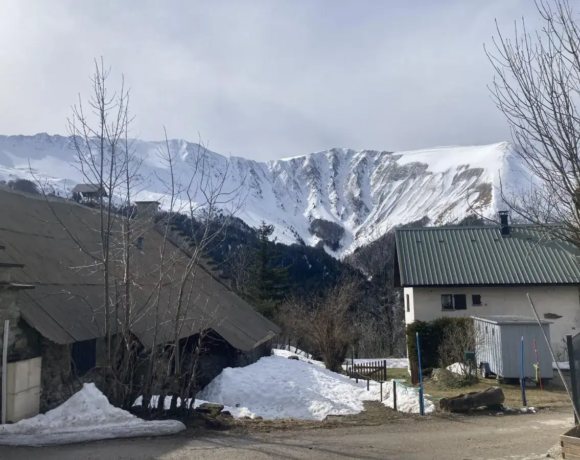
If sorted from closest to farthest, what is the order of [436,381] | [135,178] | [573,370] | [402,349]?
[573,370]
[135,178]
[436,381]
[402,349]

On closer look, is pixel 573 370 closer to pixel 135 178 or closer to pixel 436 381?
pixel 135 178

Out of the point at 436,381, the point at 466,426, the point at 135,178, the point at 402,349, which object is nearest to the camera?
the point at 466,426

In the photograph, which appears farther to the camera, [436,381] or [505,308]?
[505,308]

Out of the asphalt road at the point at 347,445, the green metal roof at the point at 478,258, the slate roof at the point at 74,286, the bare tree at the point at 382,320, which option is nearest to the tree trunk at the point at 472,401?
the asphalt road at the point at 347,445

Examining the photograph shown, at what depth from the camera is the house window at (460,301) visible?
92.9ft

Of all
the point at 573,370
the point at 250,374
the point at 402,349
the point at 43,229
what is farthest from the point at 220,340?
the point at 402,349

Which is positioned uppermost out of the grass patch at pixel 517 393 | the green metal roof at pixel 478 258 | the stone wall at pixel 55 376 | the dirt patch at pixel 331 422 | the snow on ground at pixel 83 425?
the green metal roof at pixel 478 258

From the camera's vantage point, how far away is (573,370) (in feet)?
26.7

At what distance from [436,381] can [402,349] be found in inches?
1187

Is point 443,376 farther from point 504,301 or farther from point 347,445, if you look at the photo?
point 347,445

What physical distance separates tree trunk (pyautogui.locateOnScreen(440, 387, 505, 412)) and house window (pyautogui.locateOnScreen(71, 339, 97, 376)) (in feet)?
26.8

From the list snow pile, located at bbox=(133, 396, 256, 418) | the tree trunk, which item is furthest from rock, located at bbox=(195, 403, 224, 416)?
the tree trunk

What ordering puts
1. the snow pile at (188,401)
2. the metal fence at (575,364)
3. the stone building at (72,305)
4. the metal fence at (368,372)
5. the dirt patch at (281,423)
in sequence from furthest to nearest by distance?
the metal fence at (368,372)
the snow pile at (188,401)
the stone building at (72,305)
the dirt patch at (281,423)
the metal fence at (575,364)

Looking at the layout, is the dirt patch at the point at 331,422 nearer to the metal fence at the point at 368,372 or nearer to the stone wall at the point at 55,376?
the stone wall at the point at 55,376
